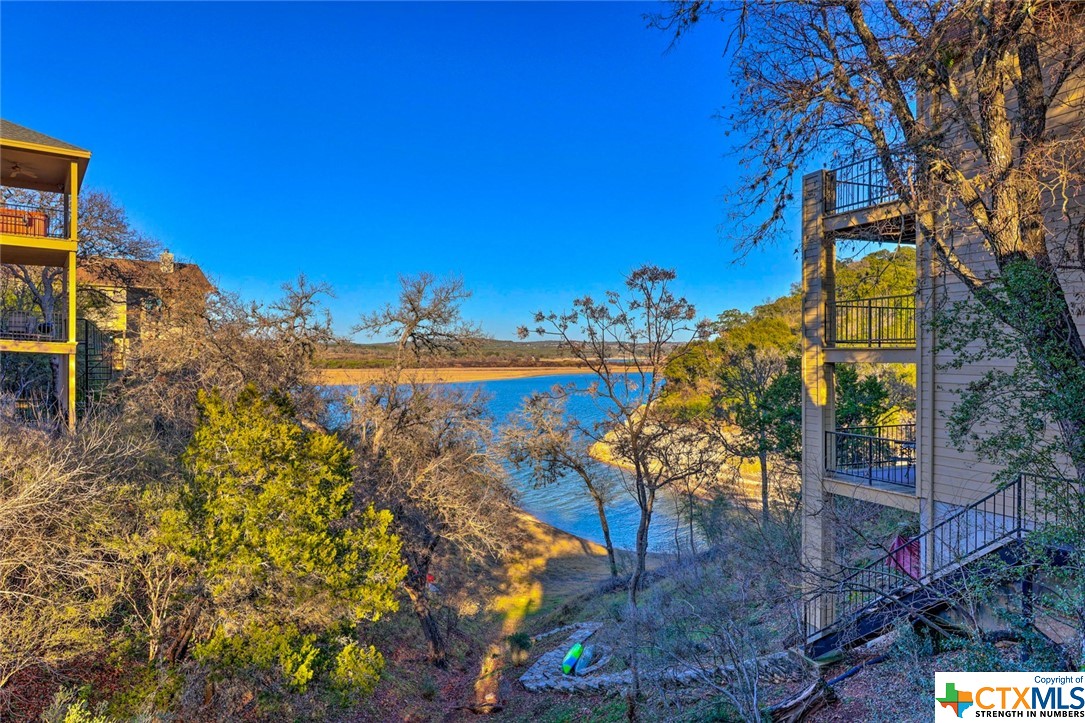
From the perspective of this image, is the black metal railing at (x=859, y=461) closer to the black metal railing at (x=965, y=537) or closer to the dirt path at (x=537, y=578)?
the black metal railing at (x=965, y=537)

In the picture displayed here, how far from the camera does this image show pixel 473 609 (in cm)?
1942

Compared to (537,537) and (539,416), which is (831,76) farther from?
(537,537)

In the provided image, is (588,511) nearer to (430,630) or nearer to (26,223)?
(430,630)

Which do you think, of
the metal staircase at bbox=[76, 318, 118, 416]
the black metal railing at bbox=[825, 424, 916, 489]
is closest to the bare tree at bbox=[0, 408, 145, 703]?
the metal staircase at bbox=[76, 318, 118, 416]

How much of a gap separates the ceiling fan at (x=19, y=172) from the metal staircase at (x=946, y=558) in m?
20.7

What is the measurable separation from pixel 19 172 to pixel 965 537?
2286 centimetres

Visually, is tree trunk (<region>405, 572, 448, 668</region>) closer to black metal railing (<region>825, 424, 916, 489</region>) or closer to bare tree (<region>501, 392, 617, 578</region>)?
bare tree (<region>501, 392, 617, 578</region>)

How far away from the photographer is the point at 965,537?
848cm

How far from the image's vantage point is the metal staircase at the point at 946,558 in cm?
627

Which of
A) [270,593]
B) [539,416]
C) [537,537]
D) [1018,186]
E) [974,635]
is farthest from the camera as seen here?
[537,537]

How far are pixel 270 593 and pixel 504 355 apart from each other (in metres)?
13.9

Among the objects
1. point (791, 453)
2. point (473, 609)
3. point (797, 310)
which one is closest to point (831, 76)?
point (791, 453)

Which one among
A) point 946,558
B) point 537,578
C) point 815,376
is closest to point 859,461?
point 815,376

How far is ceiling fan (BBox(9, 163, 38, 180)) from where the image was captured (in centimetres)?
1559
